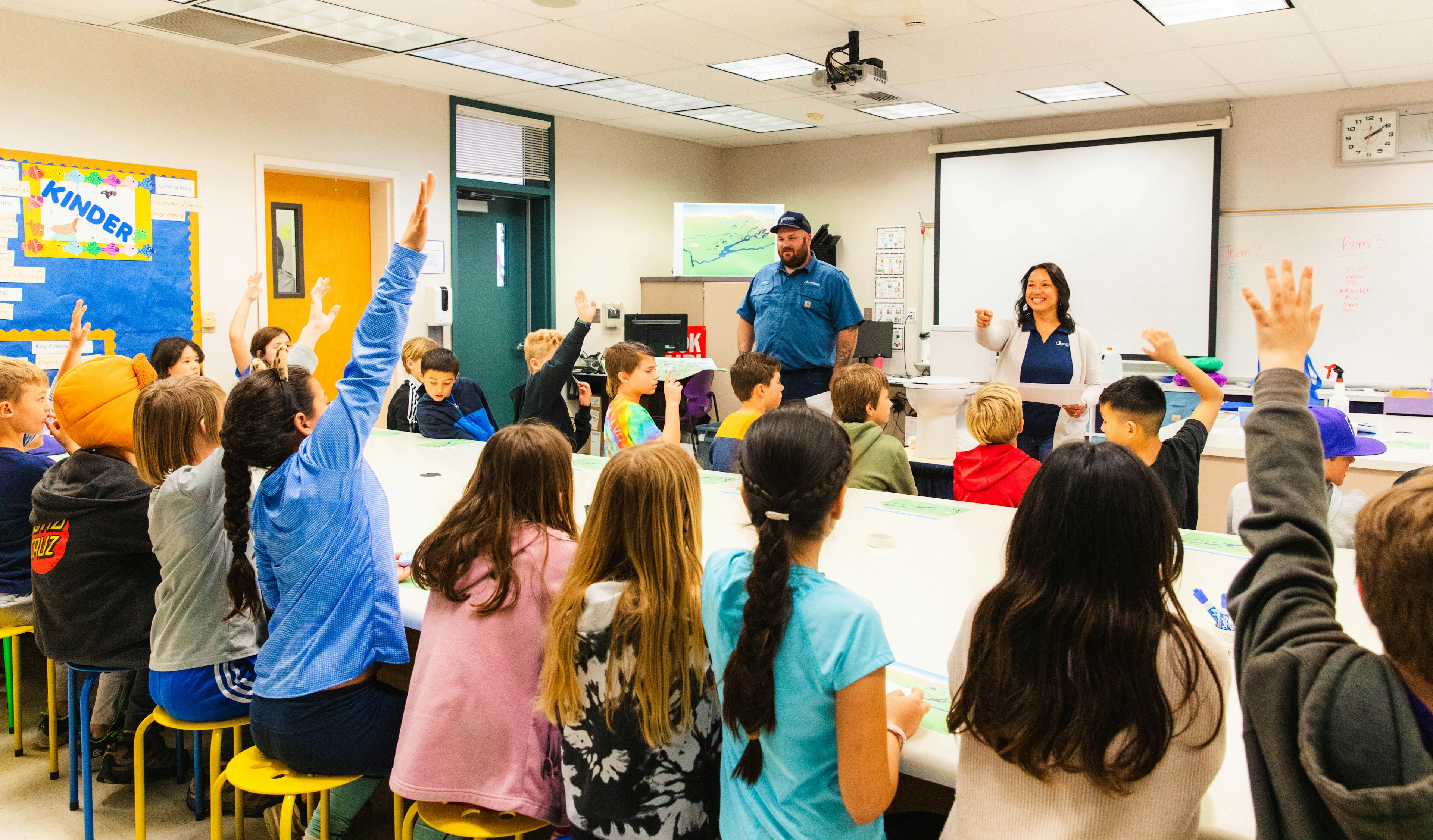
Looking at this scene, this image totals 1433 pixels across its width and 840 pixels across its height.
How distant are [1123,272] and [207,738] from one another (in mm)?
6146

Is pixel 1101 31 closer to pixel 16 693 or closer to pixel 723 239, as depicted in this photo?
pixel 723 239

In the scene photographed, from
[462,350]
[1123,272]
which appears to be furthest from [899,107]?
[462,350]

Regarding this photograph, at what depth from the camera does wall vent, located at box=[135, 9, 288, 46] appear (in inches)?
177

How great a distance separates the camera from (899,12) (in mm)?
4438

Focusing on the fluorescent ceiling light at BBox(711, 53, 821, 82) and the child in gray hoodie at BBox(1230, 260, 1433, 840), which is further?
the fluorescent ceiling light at BBox(711, 53, 821, 82)

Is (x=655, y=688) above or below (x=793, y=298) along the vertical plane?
below

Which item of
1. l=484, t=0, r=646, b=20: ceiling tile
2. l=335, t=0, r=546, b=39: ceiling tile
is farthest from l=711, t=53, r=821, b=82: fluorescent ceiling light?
l=335, t=0, r=546, b=39: ceiling tile

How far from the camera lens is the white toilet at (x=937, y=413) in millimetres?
4184

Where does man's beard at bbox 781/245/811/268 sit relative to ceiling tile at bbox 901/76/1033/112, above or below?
below

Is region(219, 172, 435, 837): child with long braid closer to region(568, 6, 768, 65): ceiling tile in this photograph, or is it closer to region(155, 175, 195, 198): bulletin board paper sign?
region(568, 6, 768, 65): ceiling tile

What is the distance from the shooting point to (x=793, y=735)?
3.97 ft

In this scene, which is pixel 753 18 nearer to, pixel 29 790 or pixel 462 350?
pixel 462 350

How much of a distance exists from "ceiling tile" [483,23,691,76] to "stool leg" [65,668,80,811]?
3.38 metres

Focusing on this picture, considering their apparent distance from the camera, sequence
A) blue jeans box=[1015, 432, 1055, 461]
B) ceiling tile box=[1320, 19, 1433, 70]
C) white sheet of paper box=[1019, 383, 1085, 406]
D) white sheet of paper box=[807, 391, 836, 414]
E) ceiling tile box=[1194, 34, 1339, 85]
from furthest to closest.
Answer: ceiling tile box=[1194, 34, 1339, 85] < ceiling tile box=[1320, 19, 1433, 70] < white sheet of paper box=[807, 391, 836, 414] < blue jeans box=[1015, 432, 1055, 461] < white sheet of paper box=[1019, 383, 1085, 406]
